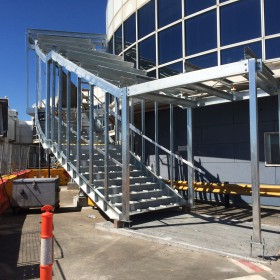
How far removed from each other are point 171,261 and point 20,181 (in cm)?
657

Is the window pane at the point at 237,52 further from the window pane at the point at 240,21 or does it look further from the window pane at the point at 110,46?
the window pane at the point at 110,46

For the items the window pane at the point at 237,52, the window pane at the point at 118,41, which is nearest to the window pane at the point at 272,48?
the window pane at the point at 237,52

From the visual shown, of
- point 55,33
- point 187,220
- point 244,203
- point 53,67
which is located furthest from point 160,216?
point 55,33

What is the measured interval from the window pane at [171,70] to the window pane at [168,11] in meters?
1.59

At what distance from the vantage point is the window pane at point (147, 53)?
1316 cm

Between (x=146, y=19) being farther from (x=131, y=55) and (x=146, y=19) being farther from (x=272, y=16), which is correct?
(x=272, y=16)

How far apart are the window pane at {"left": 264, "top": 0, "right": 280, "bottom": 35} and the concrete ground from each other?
203 inches

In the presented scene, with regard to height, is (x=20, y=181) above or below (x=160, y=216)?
above

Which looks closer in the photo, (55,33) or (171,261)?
(171,261)

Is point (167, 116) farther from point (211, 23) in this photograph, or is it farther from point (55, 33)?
point (55, 33)

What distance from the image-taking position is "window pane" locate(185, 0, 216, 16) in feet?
36.8

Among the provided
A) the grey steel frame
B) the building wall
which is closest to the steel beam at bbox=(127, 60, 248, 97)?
the grey steel frame

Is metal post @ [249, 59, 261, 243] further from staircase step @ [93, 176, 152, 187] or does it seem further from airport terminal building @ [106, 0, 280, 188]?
staircase step @ [93, 176, 152, 187]

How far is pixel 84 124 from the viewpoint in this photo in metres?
15.3
